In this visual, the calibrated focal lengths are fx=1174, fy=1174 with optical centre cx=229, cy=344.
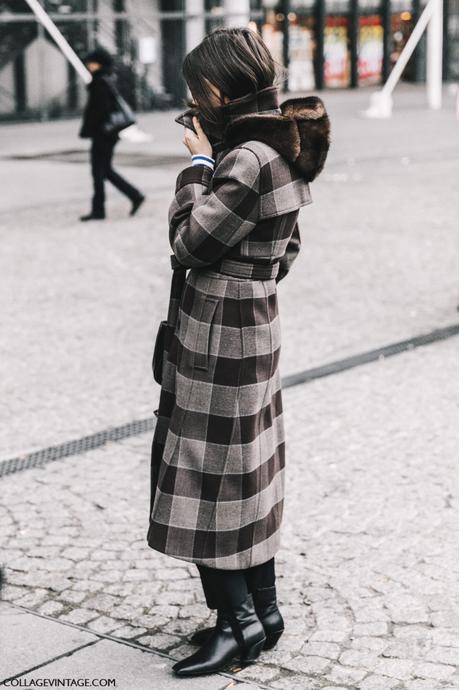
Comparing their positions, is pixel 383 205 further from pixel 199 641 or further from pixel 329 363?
pixel 199 641

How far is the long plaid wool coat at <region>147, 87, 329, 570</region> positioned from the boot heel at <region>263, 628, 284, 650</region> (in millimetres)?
300

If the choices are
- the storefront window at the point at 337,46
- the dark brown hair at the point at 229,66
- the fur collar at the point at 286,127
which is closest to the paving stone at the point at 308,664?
the fur collar at the point at 286,127

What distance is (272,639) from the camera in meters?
3.50

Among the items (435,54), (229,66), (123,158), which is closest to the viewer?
(229,66)

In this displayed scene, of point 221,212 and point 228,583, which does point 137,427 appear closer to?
point 228,583

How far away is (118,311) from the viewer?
319 inches

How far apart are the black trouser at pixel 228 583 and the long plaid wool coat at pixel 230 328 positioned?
0.19 feet

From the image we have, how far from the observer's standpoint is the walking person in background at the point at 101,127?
1189cm

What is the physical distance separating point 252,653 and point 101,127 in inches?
363

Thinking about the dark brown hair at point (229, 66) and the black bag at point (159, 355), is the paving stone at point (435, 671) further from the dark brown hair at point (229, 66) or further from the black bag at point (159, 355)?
the dark brown hair at point (229, 66)

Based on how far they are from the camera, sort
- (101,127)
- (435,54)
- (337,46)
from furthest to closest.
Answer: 1. (337,46)
2. (435,54)
3. (101,127)

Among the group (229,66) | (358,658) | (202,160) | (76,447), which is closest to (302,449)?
(76,447)

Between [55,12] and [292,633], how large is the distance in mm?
23552

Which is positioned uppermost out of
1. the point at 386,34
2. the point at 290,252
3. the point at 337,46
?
the point at 386,34
